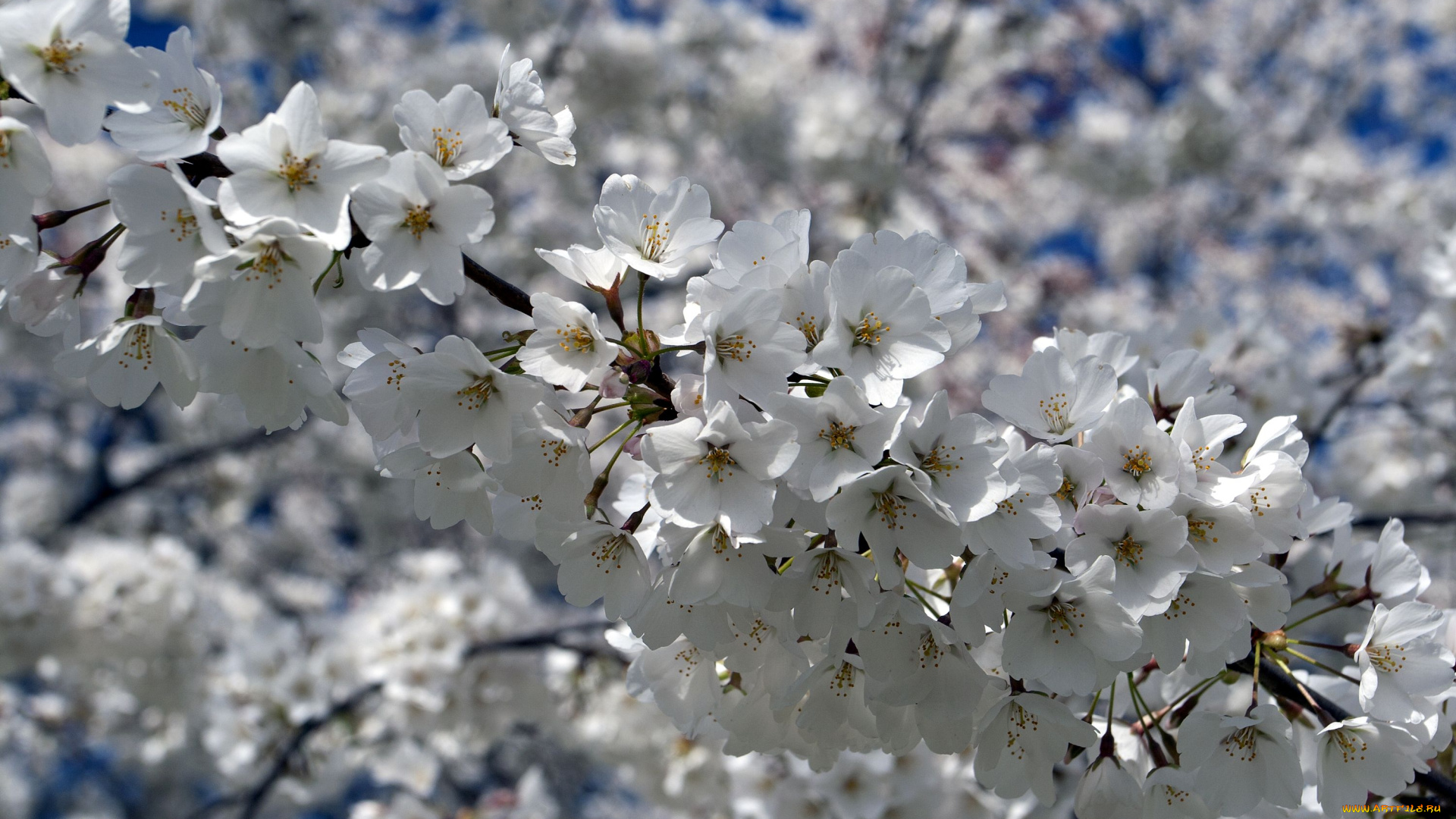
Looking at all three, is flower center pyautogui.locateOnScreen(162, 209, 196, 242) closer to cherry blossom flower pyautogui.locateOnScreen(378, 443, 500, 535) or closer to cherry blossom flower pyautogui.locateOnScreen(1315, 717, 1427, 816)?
cherry blossom flower pyautogui.locateOnScreen(378, 443, 500, 535)

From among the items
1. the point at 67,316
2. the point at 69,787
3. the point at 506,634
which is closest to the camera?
the point at 67,316

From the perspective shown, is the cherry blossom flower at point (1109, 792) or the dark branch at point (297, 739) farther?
the dark branch at point (297, 739)

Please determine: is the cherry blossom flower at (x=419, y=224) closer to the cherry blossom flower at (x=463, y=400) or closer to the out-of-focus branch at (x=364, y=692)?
the cherry blossom flower at (x=463, y=400)

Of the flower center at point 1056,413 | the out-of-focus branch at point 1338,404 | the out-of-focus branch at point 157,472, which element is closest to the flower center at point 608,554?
the flower center at point 1056,413

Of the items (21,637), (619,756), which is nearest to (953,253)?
(619,756)

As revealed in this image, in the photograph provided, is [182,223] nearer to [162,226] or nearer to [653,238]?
[162,226]

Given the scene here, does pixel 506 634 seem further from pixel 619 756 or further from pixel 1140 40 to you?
pixel 1140 40
